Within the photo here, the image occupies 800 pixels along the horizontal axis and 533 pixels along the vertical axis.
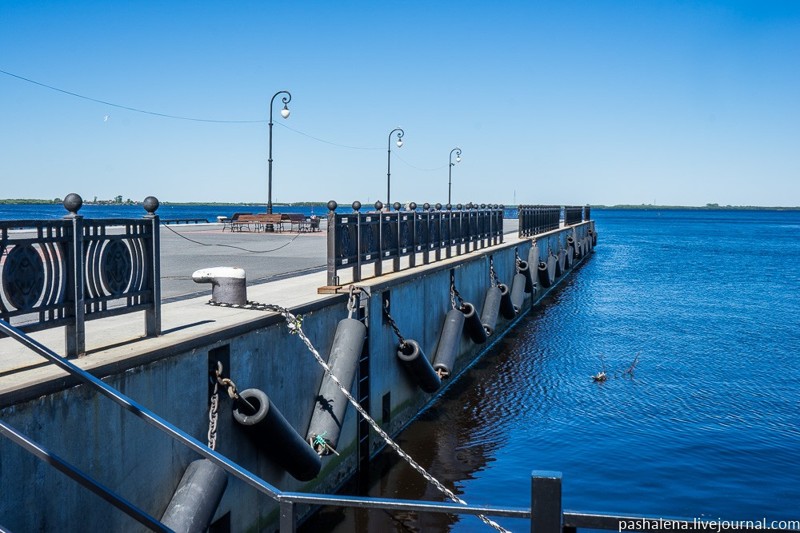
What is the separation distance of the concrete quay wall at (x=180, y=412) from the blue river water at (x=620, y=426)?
118cm

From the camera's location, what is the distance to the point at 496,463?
1121 cm

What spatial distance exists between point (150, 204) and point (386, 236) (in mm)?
6741

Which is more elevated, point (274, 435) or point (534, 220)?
point (534, 220)

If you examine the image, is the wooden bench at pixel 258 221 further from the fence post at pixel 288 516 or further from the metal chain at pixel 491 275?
the fence post at pixel 288 516

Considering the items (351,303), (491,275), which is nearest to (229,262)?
Result: (491,275)

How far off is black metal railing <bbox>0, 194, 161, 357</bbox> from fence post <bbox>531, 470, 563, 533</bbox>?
358 cm

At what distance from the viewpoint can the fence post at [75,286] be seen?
226 inches

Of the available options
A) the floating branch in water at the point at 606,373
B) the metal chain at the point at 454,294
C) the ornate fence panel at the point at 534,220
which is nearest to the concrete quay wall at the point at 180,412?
the metal chain at the point at 454,294

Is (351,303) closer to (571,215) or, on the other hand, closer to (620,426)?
(620,426)

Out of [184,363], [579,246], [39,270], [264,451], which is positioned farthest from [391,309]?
[579,246]

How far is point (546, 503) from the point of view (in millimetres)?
3463

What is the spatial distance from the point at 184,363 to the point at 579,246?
4755 cm

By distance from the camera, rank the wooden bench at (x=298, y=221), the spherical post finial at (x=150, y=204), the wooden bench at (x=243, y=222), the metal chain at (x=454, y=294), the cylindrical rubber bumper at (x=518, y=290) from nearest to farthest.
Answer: the spherical post finial at (x=150, y=204) → the metal chain at (x=454, y=294) → the cylindrical rubber bumper at (x=518, y=290) → the wooden bench at (x=243, y=222) → the wooden bench at (x=298, y=221)

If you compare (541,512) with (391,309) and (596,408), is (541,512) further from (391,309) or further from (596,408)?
(596,408)
